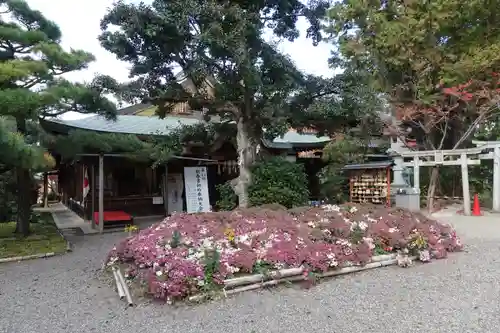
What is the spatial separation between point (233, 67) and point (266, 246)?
5122mm

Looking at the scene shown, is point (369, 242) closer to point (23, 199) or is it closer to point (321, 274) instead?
point (321, 274)

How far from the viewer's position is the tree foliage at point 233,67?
8172 mm

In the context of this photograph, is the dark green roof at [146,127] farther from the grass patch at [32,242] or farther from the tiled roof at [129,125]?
the grass patch at [32,242]

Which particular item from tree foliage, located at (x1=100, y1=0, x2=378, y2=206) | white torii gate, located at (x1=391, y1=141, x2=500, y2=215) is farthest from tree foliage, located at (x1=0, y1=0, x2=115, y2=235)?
white torii gate, located at (x1=391, y1=141, x2=500, y2=215)

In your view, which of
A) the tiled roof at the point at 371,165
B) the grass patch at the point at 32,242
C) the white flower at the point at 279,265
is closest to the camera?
the white flower at the point at 279,265

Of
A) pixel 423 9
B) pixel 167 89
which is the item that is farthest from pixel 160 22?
pixel 423 9

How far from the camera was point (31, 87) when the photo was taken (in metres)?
7.62

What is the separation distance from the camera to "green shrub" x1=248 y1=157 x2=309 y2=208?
987 cm

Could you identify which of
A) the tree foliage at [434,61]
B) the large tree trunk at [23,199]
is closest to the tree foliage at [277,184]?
the large tree trunk at [23,199]

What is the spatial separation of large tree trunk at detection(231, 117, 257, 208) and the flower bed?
107 inches

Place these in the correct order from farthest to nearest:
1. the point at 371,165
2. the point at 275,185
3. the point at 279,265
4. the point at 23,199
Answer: the point at 371,165
the point at 275,185
the point at 23,199
the point at 279,265

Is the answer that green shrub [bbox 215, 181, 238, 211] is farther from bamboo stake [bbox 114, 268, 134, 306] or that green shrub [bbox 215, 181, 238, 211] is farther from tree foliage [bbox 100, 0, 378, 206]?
bamboo stake [bbox 114, 268, 134, 306]

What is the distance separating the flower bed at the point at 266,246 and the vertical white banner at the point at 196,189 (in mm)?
4666

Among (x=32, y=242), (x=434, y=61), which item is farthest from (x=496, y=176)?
(x=32, y=242)
